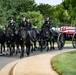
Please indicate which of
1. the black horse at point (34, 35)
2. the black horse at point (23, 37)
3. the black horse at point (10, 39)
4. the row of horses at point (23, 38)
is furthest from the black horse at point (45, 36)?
the black horse at point (23, 37)

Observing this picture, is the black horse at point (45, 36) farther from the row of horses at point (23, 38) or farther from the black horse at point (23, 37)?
the black horse at point (23, 37)

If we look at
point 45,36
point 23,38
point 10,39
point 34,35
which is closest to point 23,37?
point 23,38

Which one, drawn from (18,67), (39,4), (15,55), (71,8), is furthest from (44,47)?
(39,4)

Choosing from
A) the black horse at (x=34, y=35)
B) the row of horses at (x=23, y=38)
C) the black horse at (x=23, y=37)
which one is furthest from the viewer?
the black horse at (x=34, y=35)

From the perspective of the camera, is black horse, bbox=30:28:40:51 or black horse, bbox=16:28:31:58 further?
black horse, bbox=30:28:40:51

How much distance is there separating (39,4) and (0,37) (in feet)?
248

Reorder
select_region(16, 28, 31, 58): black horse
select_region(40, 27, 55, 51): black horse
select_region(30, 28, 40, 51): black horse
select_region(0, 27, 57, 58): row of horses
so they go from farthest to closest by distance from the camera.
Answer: select_region(40, 27, 55, 51): black horse < select_region(30, 28, 40, 51): black horse < select_region(0, 27, 57, 58): row of horses < select_region(16, 28, 31, 58): black horse

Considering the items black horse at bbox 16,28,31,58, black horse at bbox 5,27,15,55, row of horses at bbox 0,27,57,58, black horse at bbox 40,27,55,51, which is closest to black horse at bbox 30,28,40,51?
row of horses at bbox 0,27,57,58

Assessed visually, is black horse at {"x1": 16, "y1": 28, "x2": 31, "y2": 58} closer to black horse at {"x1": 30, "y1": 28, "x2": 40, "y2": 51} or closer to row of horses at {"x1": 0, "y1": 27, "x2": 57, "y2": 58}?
row of horses at {"x1": 0, "y1": 27, "x2": 57, "y2": 58}

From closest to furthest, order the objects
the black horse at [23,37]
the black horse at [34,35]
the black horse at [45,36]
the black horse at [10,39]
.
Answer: the black horse at [23,37] → the black horse at [10,39] → the black horse at [34,35] → the black horse at [45,36]

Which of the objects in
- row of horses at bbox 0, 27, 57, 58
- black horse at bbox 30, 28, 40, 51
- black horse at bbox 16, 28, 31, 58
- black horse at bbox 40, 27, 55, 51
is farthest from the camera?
black horse at bbox 40, 27, 55, 51

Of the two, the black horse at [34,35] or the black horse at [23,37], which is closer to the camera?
the black horse at [23,37]

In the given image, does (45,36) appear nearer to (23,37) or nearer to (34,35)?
(34,35)

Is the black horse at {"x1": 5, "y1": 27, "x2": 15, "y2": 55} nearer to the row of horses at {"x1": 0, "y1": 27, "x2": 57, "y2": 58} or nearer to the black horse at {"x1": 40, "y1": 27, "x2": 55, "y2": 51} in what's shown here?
the row of horses at {"x1": 0, "y1": 27, "x2": 57, "y2": 58}
